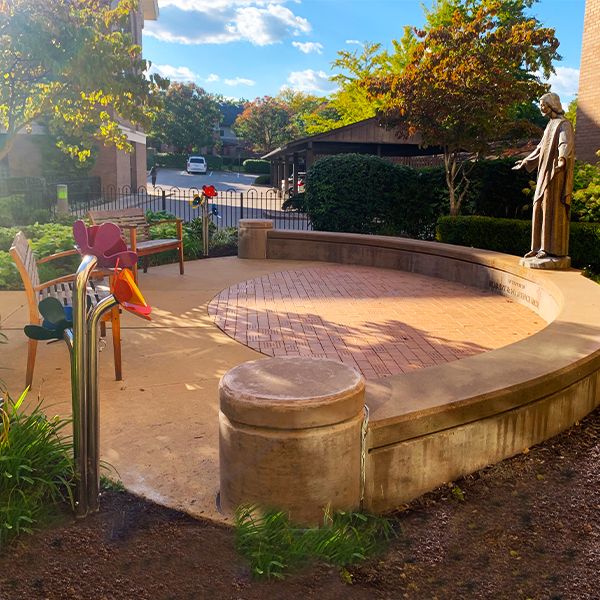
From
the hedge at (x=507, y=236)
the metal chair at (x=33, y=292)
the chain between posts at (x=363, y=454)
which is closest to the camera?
the chain between posts at (x=363, y=454)

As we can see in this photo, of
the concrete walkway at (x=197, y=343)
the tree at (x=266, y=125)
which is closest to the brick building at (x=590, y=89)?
the concrete walkway at (x=197, y=343)

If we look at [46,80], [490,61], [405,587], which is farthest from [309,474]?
[46,80]

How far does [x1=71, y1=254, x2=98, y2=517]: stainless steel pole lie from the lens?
111 inches

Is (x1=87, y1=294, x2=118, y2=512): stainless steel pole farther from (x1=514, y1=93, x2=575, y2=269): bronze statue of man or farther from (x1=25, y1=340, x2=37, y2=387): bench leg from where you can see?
(x1=514, y1=93, x2=575, y2=269): bronze statue of man

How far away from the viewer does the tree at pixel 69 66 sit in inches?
489

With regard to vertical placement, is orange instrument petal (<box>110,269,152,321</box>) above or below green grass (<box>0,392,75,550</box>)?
above

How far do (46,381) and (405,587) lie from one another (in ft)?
11.1

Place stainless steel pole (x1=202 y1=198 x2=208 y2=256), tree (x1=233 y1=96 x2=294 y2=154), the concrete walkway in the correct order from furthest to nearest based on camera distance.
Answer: tree (x1=233 y1=96 x2=294 y2=154), stainless steel pole (x1=202 y1=198 x2=208 y2=256), the concrete walkway

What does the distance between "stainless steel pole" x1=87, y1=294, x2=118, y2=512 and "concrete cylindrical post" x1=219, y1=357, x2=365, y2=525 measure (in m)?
0.56

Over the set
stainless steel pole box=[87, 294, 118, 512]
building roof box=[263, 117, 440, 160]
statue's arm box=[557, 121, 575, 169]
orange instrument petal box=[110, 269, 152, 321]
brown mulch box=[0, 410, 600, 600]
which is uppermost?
building roof box=[263, 117, 440, 160]

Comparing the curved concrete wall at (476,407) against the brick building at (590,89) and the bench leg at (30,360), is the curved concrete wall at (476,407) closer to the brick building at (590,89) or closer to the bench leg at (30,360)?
the bench leg at (30,360)

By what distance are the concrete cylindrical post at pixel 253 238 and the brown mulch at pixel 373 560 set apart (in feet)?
30.1

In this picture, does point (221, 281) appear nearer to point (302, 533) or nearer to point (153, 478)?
point (153, 478)

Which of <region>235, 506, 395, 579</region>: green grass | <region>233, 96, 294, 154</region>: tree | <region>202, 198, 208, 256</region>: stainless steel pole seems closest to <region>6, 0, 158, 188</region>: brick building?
<region>202, 198, 208, 256</region>: stainless steel pole
